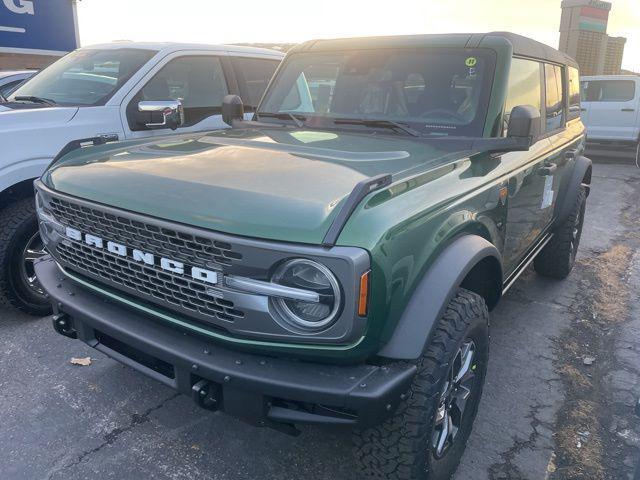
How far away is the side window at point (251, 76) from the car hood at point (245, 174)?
2.26 meters

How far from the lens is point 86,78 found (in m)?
4.48

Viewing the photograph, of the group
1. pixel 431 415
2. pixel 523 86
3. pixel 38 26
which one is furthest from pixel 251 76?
pixel 38 26

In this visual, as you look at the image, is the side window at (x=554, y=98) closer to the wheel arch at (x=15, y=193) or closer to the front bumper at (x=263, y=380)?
the front bumper at (x=263, y=380)

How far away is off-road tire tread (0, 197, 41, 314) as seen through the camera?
3633mm

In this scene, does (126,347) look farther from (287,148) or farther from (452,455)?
(452,455)

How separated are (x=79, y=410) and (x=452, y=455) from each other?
75.7 inches

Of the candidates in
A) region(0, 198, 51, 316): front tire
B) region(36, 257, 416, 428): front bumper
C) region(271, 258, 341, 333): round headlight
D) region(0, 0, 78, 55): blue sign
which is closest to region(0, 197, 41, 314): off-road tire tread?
region(0, 198, 51, 316): front tire

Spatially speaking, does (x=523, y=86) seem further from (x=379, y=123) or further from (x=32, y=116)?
→ (x=32, y=116)

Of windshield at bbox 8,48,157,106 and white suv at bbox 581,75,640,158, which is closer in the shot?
windshield at bbox 8,48,157,106

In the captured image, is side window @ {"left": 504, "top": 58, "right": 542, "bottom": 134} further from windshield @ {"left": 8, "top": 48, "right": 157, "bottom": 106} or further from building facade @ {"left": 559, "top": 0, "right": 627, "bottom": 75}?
building facade @ {"left": 559, "top": 0, "right": 627, "bottom": 75}

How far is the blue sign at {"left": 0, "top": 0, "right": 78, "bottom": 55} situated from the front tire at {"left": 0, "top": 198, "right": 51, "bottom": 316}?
755 centimetres

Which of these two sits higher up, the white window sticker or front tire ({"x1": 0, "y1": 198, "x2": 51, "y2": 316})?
the white window sticker

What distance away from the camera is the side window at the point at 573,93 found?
4688 mm

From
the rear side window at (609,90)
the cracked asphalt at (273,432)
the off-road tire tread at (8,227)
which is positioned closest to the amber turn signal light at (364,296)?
the cracked asphalt at (273,432)
